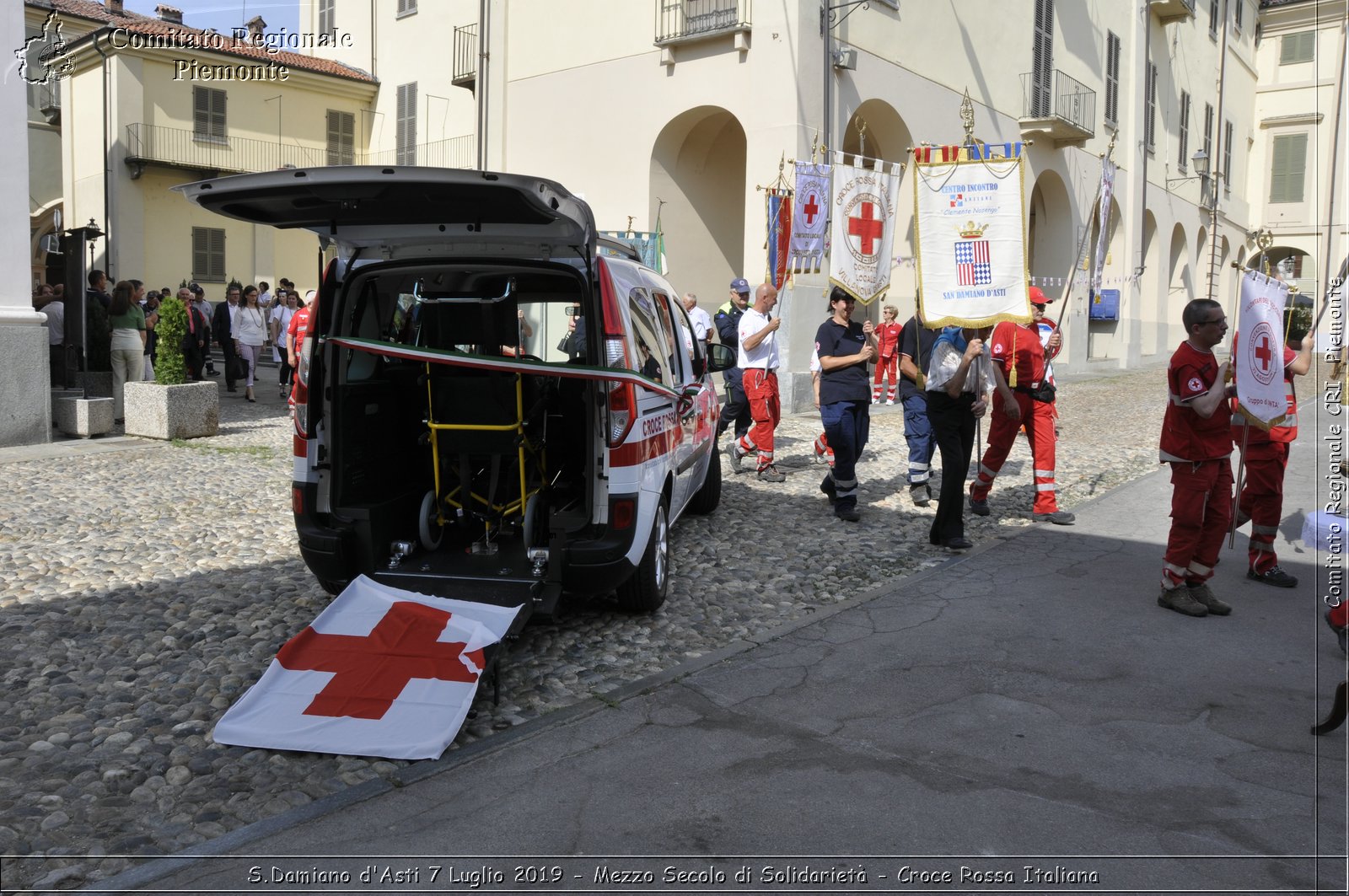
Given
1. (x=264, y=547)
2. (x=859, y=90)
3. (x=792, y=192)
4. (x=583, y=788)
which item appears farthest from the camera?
(x=859, y=90)

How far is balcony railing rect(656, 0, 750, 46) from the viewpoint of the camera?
17.0 meters

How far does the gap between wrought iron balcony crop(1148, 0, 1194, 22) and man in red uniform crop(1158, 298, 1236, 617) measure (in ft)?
89.4

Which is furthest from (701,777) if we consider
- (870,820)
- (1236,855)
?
(1236,855)

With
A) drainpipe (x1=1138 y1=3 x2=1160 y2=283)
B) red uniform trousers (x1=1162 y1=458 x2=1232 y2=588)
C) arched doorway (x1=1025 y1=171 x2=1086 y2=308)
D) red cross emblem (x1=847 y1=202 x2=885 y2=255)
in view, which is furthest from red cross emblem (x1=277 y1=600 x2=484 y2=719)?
drainpipe (x1=1138 y1=3 x2=1160 y2=283)

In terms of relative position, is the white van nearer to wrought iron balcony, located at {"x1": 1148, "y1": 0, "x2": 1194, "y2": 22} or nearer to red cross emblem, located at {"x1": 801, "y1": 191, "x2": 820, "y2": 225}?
red cross emblem, located at {"x1": 801, "y1": 191, "x2": 820, "y2": 225}

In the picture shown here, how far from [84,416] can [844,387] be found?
857 cm

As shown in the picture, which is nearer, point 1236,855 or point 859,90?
point 1236,855

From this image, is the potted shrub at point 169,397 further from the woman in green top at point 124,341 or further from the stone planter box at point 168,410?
the woman in green top at point 124,341

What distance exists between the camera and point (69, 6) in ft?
102

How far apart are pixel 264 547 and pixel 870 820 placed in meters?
5.20

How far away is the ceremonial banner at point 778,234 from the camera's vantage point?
53.7 feet

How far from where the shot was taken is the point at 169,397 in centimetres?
1211

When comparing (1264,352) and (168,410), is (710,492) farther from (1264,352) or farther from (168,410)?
(168,410)

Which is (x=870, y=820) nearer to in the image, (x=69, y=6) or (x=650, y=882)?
(x=650, y=882)
